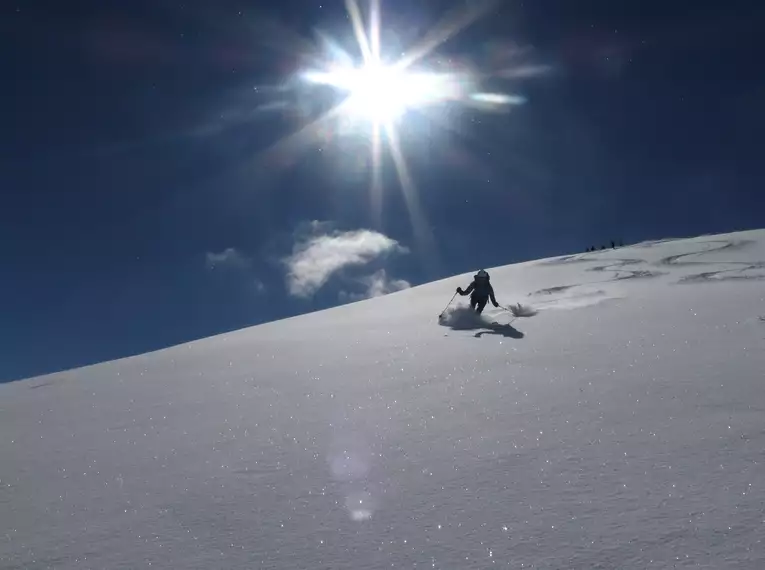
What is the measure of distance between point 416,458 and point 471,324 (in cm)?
464

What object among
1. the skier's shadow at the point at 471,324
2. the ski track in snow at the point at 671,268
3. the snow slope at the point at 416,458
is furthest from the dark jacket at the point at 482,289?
the snow slope at the point at 416,458

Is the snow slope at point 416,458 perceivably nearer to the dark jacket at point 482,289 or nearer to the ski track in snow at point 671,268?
the dark jacket at point 482,289

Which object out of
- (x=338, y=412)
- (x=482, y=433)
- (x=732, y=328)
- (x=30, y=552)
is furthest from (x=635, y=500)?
(x=732, y=328)

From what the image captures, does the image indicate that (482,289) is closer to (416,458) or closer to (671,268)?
(671,268)

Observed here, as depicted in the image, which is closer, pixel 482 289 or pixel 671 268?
pixel 482 289

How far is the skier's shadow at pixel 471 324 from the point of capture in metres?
6.42

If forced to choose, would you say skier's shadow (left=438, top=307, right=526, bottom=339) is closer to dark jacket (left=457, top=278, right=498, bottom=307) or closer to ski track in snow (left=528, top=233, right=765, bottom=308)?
dark jacket (left=457, top=278, right=498, bottom=307)

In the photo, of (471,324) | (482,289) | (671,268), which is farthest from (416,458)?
(671,268)

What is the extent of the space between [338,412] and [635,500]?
6.72 ft

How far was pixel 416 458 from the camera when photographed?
2729 mm

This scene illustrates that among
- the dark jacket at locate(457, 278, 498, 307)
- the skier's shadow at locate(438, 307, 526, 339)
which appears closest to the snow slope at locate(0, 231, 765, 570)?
the skier's shadow at locate(438, 307, 526, 339)

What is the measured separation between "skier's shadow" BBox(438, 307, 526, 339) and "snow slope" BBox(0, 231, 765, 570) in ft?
2.11

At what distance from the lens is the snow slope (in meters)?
1.95

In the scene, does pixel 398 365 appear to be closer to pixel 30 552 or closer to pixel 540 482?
pixel 540 482
